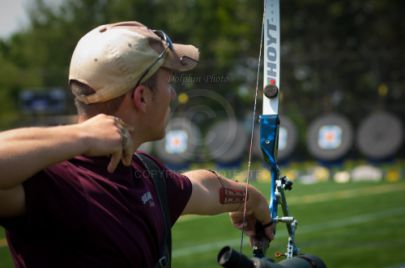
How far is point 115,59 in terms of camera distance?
1847 mm

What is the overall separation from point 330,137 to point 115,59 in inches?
717

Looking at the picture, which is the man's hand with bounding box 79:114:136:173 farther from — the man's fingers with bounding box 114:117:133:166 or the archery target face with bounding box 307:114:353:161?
the archery target face with bounding box 307:114:353:161

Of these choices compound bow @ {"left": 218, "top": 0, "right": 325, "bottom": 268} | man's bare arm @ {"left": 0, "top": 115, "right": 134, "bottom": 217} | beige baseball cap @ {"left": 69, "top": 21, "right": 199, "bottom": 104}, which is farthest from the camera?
compound bow @ {"left": 218, "top": 0, "right": 325, "bottom": 268}

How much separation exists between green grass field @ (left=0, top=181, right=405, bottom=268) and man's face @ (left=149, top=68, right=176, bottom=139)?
13.5 feet

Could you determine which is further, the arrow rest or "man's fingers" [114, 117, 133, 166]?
the arrow rest

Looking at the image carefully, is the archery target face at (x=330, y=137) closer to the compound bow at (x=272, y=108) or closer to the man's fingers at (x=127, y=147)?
the compound bow at (x=272, y=108)

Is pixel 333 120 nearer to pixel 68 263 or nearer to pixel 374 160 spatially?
pixel 374 160

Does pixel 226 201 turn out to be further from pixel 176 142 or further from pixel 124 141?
pixel 176 142

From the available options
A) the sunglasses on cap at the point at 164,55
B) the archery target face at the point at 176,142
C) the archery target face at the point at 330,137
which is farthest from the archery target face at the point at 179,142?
the sunglasses on cap at the point at 164,55

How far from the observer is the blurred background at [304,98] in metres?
18.0

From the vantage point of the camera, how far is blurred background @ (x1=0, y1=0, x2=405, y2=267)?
18.0 metres

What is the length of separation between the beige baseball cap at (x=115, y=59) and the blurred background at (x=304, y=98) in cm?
883

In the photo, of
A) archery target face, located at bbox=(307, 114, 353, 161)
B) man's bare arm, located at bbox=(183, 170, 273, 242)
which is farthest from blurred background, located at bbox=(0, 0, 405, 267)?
man's bare arm, located at bbox=(183, 170, 273, 242)

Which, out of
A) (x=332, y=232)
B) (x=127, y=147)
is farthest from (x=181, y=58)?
(x=332, y=232)
